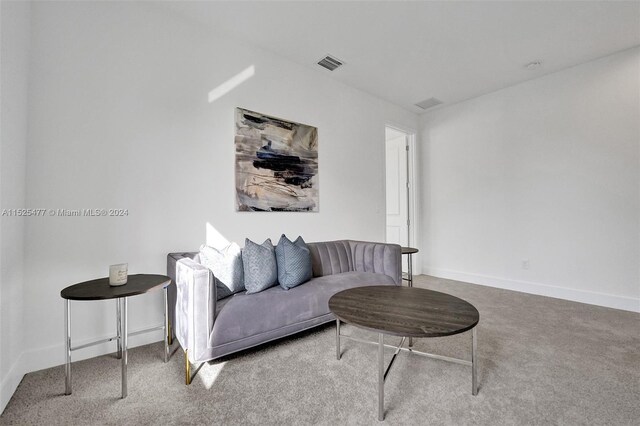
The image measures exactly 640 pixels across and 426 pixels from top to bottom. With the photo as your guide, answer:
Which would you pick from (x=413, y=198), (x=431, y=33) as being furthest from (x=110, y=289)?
(x=413, y=198)

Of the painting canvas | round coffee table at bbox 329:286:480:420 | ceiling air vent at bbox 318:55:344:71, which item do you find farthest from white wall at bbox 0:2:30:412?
ceiling air vent at bbox 318:55:344:71

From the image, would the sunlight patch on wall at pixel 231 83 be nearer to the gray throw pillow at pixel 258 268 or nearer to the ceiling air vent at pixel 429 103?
the gray throw pillow at pixel 258 268

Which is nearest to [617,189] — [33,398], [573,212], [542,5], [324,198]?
[573,212]

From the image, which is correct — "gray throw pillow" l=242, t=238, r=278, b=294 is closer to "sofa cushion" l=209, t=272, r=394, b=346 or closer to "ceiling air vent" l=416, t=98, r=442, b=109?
"sofa cushion" l=209, t=272, r=394, b=346

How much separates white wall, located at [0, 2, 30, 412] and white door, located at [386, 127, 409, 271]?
4489 mm

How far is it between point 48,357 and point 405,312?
242cm

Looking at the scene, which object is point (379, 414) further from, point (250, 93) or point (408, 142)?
point (408, 142)

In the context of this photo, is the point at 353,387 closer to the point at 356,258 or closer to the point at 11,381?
the point at 356,258

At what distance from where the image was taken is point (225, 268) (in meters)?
2.20

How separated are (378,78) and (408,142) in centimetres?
154

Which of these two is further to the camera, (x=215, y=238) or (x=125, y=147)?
(x=215, y=238)

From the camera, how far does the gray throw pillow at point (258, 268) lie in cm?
221

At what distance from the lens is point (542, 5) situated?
2434mm

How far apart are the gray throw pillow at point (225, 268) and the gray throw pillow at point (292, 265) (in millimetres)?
341
